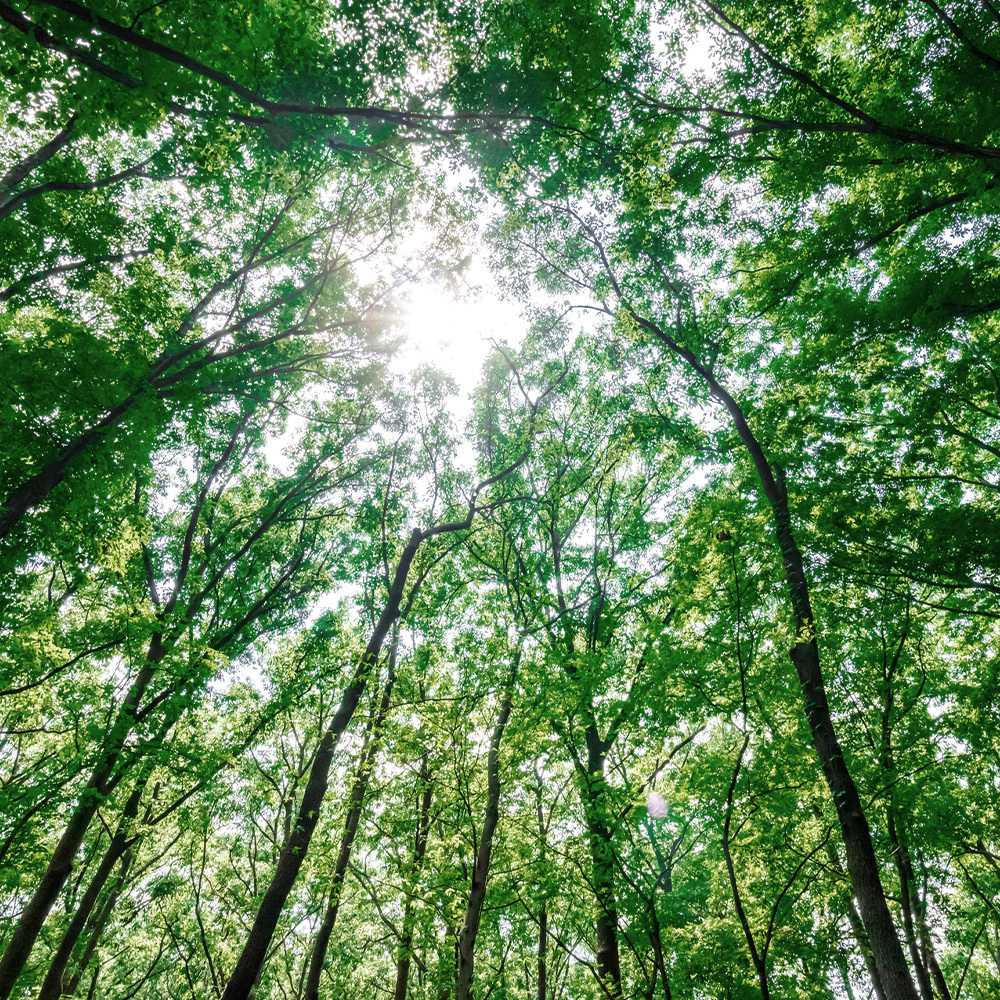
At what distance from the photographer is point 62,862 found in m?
7.45

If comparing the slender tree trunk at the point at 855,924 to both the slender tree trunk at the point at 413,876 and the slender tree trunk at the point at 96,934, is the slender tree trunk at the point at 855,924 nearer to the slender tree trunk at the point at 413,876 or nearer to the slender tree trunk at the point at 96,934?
the slender tree trunk at the point at 413,876

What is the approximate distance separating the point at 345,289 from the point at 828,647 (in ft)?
39.3

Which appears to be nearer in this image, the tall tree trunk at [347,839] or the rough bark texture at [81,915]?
the tall tree trunk at [347,839]

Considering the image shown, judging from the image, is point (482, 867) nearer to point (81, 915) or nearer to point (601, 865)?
point (601, 865)

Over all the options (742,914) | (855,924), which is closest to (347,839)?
(742,914)

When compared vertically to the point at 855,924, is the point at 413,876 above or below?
below

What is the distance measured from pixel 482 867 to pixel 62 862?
645cm

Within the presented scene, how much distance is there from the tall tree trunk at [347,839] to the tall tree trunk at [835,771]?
18.3 feet

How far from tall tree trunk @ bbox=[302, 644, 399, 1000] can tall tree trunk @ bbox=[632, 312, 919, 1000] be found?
557 centimetres

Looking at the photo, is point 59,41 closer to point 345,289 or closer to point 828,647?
point 345,289

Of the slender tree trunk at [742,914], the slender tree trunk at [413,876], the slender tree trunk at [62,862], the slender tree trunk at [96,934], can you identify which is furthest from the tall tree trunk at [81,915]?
the slender tree trunk at [742,914]

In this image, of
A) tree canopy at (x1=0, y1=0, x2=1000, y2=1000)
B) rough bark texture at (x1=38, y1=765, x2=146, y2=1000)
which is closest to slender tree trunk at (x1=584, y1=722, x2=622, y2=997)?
tree canopy at (x1=0, y1=0, x2=1000, y2=1000)

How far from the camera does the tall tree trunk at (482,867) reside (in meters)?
6.59

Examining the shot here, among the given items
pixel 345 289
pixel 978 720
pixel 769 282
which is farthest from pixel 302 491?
pixel 978 720
